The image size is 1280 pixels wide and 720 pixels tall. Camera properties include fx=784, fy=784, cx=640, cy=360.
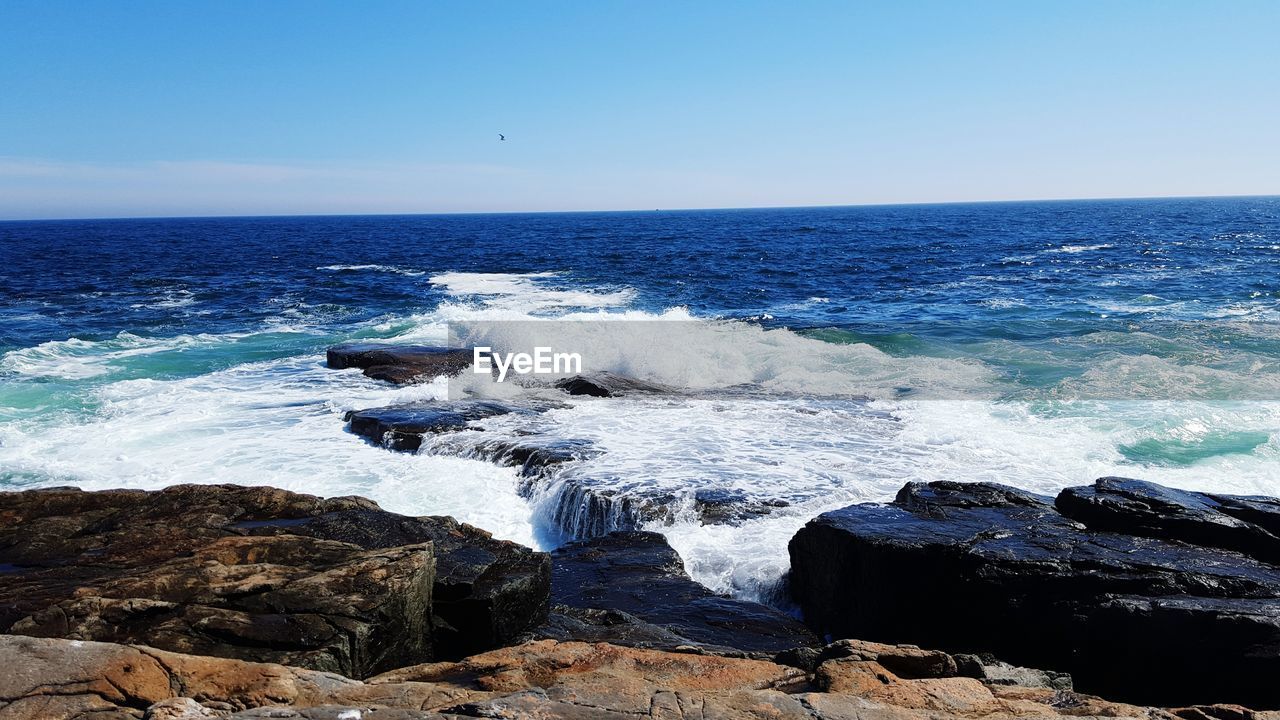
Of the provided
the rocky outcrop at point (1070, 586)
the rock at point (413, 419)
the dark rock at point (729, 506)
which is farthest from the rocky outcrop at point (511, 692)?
the rock at point (413, 419)

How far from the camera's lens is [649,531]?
9.25 metres

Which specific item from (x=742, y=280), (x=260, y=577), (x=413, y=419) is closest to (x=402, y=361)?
(x=413, y=419)

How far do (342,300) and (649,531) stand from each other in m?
25.2

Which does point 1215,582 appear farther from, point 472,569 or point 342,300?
point 342,300

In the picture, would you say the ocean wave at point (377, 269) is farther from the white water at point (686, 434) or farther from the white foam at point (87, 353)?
the white water at point (686, 434)

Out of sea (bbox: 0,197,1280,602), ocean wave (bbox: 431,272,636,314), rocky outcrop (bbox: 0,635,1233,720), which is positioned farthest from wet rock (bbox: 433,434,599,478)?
ocean wave (bbox: 431,272,636,314)

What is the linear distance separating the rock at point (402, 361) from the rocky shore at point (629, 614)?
9233 millimetres

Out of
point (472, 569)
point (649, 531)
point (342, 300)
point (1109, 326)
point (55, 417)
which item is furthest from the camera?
point (342, 300)

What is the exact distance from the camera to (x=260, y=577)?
5.42 meters

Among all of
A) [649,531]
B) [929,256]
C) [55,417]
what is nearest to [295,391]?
[55,417]

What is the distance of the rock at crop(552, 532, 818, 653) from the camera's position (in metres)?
6.72

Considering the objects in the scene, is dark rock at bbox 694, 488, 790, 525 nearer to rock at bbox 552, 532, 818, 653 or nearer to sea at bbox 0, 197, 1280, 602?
sea at bbox 0, 197, 1280, 602

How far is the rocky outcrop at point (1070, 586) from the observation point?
18.1ft

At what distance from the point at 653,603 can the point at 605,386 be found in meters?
8.36
